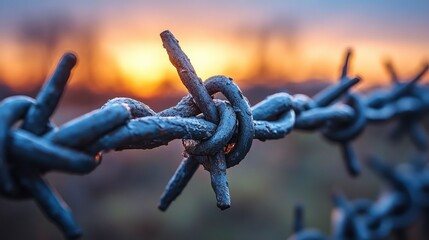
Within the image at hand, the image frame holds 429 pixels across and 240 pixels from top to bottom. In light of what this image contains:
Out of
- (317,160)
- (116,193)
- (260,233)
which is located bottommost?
(260,233)

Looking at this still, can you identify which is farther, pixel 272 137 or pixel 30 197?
pixel 272 137

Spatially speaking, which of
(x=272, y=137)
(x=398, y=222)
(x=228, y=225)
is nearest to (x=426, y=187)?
(x=398, y=222)

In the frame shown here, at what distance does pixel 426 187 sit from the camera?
2.08m

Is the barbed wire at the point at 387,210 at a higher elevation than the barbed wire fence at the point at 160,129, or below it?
below

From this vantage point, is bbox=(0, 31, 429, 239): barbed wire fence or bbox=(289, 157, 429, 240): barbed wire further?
bbox=(289, 157, 429, 240): barbed wire

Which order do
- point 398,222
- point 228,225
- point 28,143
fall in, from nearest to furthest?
1. point 28,143
2. point 398,222
3. point 228,225

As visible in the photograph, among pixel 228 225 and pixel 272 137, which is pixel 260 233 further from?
pixel 272 137

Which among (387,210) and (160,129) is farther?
(387,210)

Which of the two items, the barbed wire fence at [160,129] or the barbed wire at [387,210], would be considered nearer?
the barbed wire fence at [160,129]

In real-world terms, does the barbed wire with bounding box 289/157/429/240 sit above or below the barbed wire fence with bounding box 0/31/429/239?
below

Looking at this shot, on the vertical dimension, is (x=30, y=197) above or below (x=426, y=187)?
above

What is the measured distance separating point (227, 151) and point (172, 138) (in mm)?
139

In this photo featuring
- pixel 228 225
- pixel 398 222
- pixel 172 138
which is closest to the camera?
pixel 172 138

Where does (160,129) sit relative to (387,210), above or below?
above
